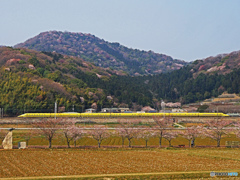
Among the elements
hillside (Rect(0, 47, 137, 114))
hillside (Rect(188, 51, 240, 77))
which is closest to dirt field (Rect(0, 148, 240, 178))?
hillside (Rect(0, 47, 137, 114))

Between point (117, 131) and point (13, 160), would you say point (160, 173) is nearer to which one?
point (13, 160)

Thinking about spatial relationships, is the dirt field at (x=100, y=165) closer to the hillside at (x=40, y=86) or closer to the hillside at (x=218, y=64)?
the hillside at (x=40, y=86)

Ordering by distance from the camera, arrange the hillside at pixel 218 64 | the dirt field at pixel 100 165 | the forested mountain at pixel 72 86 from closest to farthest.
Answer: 1. the dirt field at pixel 100 165
2. the forested mountain at pixel 72 86
3. the hillside at pixel 218 64

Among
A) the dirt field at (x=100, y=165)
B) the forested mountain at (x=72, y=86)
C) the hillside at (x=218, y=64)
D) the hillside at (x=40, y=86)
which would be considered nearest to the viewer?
the dirt field at (x=100, y=165)

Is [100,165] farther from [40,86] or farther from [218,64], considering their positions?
[218,64]

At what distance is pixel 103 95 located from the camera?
363 ft

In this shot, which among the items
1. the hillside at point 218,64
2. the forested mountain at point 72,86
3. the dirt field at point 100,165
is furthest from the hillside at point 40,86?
the hillside at point 218,64

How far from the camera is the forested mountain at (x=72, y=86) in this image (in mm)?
89250

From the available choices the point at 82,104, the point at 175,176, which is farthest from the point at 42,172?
the point at 82,104

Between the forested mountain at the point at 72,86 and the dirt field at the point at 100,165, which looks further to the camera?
the forested mountain at the point at 72,86

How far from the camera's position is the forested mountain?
89.2m

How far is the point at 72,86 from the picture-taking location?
11006 cm

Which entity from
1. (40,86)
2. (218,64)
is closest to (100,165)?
(40,86)

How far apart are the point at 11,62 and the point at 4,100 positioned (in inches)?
1222
